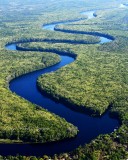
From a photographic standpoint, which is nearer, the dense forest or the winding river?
the winding river

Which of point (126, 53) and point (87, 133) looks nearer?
point (87, 133)

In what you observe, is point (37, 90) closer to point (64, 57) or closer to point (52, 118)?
point (52, 118)

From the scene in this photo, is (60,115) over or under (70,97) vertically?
under

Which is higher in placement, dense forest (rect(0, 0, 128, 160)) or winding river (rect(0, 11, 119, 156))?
dense forest (rect(0, 0, 128, 160))

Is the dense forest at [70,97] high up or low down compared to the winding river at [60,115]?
up

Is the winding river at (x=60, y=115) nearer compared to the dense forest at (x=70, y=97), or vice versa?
the winding river at (x=60, y=115)

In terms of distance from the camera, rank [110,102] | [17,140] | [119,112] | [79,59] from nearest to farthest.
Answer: [17,140] < [119,112] < [110,102] < [79,59]

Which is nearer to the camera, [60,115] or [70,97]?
[60,115]

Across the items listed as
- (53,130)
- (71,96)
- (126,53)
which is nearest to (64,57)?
(126,53)
